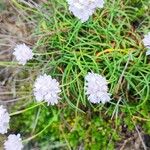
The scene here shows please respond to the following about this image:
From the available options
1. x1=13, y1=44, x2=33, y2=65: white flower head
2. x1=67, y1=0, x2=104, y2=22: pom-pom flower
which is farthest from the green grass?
x1=67, y1=0, x2=104, y2=22: pom-pom flower

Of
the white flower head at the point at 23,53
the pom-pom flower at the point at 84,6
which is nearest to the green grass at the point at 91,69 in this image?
the white flower head at the point at 23,53

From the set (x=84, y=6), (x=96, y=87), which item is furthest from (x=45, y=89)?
(x=84, y=6)

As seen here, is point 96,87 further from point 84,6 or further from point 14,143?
point 14,143

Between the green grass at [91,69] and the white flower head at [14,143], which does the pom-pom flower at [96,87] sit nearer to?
the green grass at [91,69]

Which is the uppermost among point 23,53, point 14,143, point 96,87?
point 23,53

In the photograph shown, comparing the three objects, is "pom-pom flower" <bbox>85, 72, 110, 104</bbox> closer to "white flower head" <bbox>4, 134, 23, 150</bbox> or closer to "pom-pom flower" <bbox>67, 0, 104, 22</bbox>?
"pom-pom flower" <bbox>67, 0, 104, 22</bbox>

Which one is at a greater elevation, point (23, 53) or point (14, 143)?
point (23, 53)

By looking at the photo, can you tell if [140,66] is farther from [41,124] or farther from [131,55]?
[41,124]
